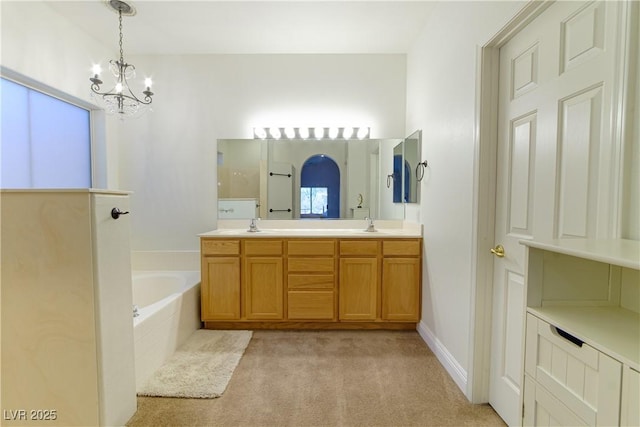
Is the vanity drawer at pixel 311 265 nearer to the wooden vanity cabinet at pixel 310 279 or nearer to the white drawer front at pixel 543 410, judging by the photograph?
the wooden vanity cabinet at pixel 310 279

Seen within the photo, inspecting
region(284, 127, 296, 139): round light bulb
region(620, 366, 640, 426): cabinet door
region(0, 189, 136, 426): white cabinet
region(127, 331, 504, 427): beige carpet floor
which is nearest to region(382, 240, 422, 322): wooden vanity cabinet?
region(127, 331, 504, 427): beige carpet floor

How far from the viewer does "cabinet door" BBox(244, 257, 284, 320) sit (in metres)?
2.49

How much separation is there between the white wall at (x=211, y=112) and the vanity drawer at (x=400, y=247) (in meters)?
1.19

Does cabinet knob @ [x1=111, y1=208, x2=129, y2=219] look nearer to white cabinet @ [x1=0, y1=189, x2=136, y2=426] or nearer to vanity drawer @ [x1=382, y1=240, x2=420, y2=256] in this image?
white cabinet @ [x1=0, y1=189, x2=136, y2=426]

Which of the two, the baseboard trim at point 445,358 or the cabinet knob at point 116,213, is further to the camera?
the baseboard trim at point 445,358

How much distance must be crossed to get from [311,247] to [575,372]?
1.90m

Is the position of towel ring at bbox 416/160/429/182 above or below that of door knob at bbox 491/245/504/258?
above

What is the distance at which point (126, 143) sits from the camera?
293cm

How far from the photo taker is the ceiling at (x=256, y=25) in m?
2.15

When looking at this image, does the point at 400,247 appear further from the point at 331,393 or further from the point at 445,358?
the point at 331,393

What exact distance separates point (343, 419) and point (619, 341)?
51.4 inches

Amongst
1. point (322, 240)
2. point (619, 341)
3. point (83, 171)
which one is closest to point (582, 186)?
point (619, 341)

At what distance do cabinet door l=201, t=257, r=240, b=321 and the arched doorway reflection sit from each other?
0.94m

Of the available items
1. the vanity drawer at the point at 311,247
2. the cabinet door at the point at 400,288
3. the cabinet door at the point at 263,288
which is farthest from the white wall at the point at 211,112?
the cabinet door at the point at 400,288
